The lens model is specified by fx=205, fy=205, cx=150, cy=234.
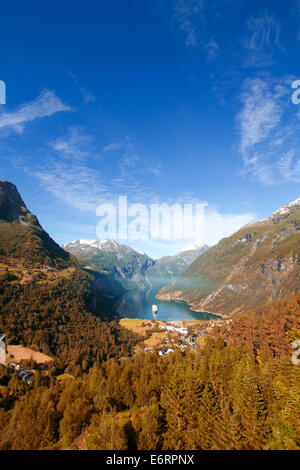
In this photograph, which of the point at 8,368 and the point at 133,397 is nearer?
the point at 133,397

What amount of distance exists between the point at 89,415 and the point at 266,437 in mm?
39013

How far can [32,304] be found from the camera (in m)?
175

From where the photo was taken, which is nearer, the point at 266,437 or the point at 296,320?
the point at 266,437

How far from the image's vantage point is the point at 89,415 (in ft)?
165

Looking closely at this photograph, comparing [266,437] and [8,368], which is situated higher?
[266,437]

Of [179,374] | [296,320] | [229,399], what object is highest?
[296,320]
